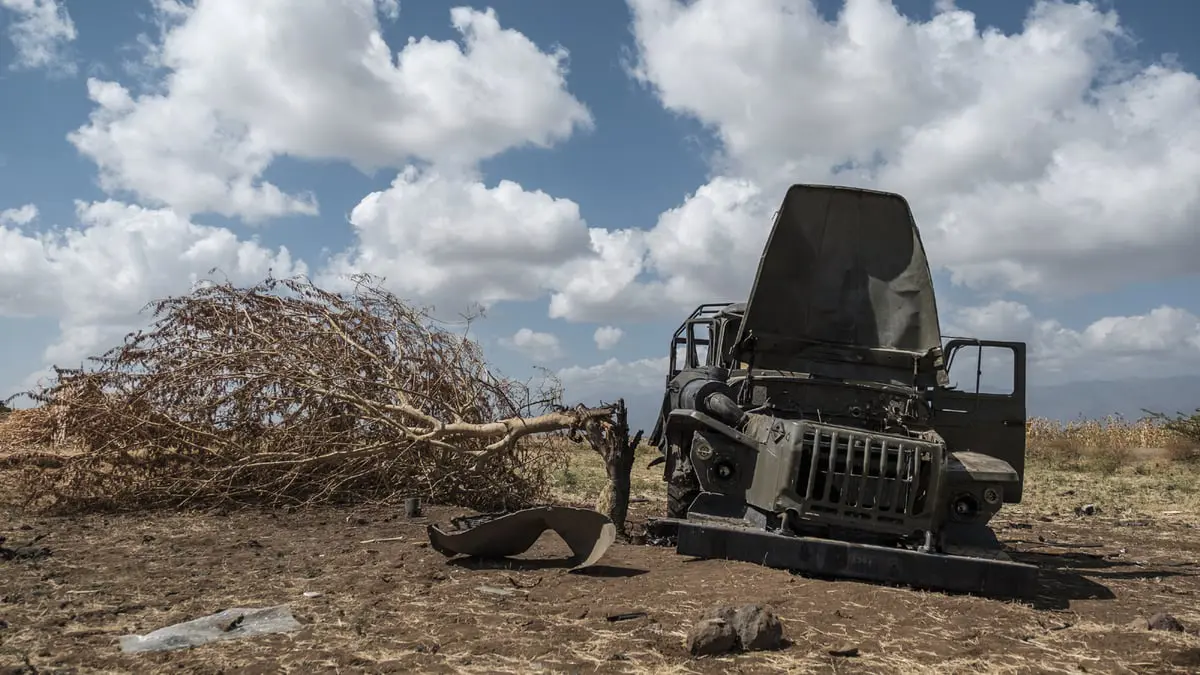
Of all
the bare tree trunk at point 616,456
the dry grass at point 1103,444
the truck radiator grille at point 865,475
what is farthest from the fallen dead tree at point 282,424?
the dry grass at point 1103,444

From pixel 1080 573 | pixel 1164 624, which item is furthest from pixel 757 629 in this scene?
pixel 1080 573

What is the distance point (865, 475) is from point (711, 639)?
212 cm

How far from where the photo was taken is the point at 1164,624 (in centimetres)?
532

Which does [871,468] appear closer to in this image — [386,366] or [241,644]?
[241,644]

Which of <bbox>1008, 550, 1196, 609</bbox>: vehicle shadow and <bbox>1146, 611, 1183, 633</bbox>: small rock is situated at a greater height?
<bbox>1008, 550, 1196, 609</bbox>: vehicle shadow

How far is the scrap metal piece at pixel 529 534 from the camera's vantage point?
6.73 m

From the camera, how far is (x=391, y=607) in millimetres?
5441

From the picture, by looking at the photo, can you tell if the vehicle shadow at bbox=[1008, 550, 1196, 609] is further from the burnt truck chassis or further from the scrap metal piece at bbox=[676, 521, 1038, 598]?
the burnt truck chassis

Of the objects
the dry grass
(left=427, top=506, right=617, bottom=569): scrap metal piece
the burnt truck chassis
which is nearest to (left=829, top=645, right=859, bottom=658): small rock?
the burnt truck chassis

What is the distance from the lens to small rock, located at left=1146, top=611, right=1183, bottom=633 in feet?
17.4

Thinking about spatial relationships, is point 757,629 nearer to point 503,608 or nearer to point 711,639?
point 711,639

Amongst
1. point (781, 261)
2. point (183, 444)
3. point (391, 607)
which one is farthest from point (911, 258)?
point (183, 444)

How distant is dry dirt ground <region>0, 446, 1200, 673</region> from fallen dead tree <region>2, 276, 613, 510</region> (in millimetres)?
852

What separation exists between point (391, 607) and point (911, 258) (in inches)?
207
